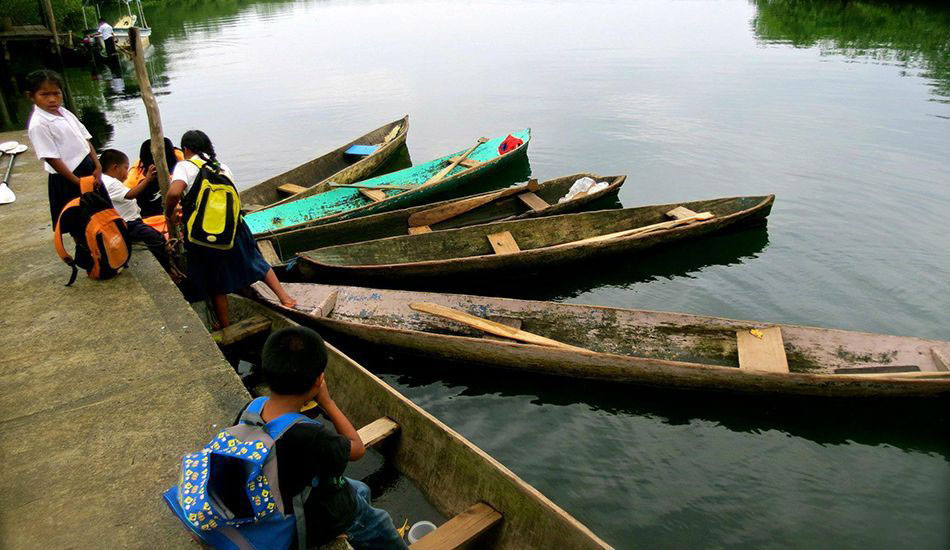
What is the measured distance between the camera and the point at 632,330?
19.5 feet

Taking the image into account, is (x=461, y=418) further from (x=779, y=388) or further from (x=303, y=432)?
(x=303, y=432)

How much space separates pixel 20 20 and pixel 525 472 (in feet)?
105

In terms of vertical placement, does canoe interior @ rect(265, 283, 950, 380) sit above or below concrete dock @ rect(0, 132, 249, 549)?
below

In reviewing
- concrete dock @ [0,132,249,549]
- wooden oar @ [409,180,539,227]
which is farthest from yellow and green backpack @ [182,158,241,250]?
wooden oar @ [409,180,539,227]

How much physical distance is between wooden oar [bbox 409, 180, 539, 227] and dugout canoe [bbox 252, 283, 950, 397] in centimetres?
225

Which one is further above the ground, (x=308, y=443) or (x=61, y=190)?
(x=61, y=190)

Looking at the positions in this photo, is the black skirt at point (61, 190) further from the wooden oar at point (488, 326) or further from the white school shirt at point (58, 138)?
the wooden oar at point (488, 326)

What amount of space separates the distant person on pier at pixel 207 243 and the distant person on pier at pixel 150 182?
81 cm

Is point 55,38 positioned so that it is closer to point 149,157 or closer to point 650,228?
point 149,157

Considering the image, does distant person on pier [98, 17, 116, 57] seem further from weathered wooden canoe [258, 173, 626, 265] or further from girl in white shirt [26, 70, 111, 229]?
girl in white shirt [26, 70, 111, 229]

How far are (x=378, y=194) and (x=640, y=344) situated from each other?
509cm

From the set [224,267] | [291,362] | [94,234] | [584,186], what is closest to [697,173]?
[584,186]

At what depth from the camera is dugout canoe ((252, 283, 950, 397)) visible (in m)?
5.04

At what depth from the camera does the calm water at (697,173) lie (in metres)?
4.76
